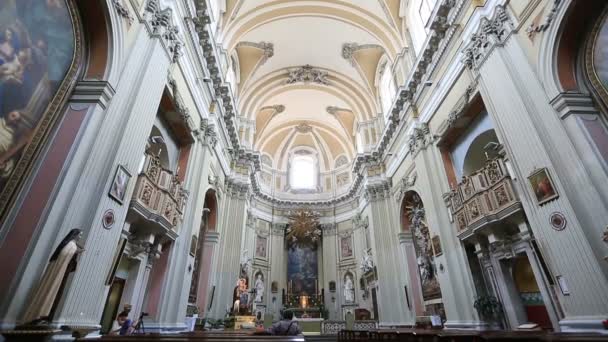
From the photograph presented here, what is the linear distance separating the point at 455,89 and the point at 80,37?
362 inches

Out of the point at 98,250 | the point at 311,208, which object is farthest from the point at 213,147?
the point at 311,208

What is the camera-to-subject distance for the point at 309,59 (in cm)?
1748

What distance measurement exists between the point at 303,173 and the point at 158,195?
1695 cm

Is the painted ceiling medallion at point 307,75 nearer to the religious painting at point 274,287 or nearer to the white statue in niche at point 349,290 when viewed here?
the white statue in niche at point 349,290

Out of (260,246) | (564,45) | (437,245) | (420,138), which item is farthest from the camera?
(260,246)

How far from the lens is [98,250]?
452 centimetres

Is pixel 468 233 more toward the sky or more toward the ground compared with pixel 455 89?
more toward the ground

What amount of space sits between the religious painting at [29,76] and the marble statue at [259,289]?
14.9 metres

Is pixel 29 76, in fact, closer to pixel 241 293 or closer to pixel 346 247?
pixel 241 293

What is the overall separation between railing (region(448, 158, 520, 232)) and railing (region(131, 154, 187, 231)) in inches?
307

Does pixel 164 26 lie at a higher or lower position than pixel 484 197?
higher

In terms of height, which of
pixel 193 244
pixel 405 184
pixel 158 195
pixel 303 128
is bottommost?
pixel 193 244

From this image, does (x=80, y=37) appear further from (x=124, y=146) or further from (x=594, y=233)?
(x=594, y=233)

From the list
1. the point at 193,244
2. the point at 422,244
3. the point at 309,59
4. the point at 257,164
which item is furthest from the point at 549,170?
the point at 309,59
